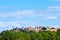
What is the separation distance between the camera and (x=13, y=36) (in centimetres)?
7788

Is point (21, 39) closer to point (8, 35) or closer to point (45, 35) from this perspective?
point (8, 35)

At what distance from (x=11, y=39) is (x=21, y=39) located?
79.1 inches

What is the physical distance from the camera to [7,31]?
8319 cm

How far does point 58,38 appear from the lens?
85.6 metres

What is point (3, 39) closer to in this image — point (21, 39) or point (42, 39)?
point (21, 39)

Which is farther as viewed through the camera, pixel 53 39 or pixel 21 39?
pixel 53 39

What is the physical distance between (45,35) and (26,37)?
21.3ft

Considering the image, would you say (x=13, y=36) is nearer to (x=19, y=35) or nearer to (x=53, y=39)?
(x=19, y=35)

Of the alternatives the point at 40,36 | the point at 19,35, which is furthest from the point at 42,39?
the point at 19,35

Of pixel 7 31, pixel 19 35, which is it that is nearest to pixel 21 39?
pixel 19 35

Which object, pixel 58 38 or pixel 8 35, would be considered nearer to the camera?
pixel 8 35

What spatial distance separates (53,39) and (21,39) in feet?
33.3

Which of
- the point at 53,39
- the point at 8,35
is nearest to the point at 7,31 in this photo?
the point at 8,35

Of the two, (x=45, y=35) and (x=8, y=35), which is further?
(x=45, y=35)
